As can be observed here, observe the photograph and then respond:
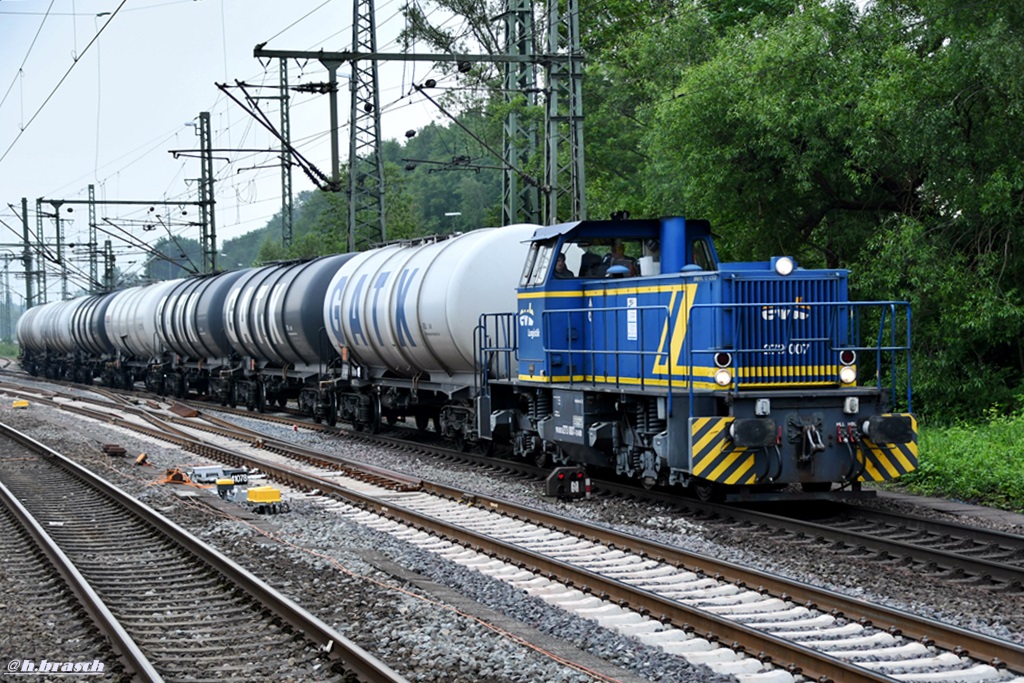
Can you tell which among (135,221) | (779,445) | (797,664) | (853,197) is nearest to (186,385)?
(135,221)

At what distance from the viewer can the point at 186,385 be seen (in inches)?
1361

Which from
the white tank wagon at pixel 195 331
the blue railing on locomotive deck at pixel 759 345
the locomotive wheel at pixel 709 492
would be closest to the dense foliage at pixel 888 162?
the blue railing on locomotive deck at pixel 759 345

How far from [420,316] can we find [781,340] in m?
6.87

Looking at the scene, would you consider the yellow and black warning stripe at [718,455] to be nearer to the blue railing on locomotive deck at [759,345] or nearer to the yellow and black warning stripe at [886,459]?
the blue railing on locomotive deck at [759,345]

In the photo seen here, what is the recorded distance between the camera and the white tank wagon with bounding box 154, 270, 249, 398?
28.8 m

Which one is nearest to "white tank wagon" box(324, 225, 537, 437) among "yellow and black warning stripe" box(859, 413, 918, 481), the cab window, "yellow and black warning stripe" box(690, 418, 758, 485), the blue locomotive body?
the cab window

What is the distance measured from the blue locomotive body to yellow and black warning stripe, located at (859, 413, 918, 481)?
0.04ft

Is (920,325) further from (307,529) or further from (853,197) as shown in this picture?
(307,529)

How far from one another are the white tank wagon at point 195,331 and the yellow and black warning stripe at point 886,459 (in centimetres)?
1980

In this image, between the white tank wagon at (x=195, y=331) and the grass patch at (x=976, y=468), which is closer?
the grass patch at (x=976, y=468)

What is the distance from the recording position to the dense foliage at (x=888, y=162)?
1703 cm

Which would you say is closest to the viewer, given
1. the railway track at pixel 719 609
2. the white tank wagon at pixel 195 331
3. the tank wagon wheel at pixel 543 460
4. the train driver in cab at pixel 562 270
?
the railway track at pixel 719 609

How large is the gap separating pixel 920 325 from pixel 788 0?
14.8 metres

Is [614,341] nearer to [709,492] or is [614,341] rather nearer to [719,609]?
[709,492]
